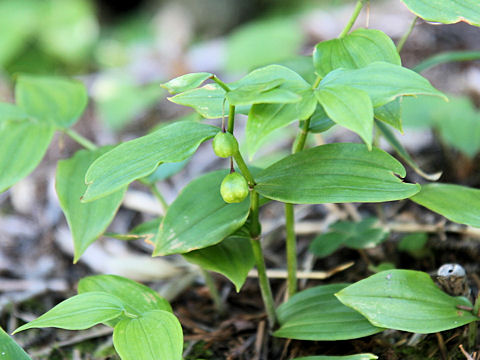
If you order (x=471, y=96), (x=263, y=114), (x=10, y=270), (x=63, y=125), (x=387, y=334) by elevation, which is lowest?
(x=10, y=270)

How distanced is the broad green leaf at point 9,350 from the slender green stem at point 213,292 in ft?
1.44

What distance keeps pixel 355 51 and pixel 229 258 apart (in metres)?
0.45

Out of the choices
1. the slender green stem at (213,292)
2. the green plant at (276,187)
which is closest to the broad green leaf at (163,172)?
the green plant at (276,187)

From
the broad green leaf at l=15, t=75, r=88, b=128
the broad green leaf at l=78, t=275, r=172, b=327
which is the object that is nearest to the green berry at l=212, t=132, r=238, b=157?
the broad green leaf at l=78, t=275, r=172, b=327

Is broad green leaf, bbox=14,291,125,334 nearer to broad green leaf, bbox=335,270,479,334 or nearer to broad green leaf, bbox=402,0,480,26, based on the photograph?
broad green leaf, bbox=335,270,479,334

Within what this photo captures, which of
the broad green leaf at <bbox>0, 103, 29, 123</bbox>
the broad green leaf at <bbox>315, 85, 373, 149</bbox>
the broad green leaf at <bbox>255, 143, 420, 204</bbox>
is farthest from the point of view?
the broad green leaf at <bbox>0, 103, 29, 123</bbox>

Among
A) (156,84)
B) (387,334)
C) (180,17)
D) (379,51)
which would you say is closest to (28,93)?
(379,51)

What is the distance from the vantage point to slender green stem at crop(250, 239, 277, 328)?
95 centimetres

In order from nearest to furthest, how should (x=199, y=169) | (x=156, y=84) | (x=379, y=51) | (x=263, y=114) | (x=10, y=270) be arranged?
(x=263, y=114) → (x=379, y=51) → (x=10, y=270) → (x=199, y=169) → (x=156, y=84)

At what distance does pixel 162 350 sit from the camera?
0.75 meters

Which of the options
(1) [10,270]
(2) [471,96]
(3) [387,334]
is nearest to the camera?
(3) [387,334]

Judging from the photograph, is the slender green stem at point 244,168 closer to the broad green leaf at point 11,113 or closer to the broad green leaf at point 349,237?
the broad green leaf at point 349,237

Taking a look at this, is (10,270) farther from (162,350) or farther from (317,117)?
(317,117)

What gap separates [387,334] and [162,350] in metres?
0.50
